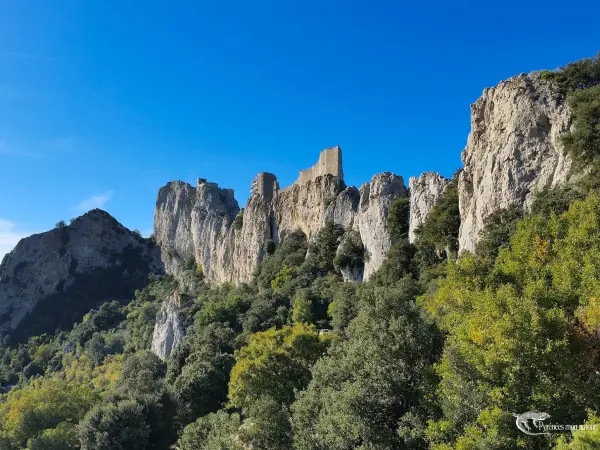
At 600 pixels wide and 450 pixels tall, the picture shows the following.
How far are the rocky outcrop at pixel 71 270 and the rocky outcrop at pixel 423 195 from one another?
83.0 m

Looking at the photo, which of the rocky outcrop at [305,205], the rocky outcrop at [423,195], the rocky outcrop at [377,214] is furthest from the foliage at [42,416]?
the rocky outcrop at [305,205]

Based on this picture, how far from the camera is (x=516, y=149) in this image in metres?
28.7

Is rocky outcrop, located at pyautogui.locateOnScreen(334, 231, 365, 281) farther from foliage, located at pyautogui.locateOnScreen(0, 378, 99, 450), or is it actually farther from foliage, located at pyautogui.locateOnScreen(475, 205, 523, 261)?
foliage, located at pyautogui.locateOnScreen(0, 378, 99, 450)

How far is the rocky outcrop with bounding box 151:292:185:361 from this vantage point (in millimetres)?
53562

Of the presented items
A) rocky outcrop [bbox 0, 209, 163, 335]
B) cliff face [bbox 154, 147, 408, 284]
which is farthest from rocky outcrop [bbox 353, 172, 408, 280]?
rocky outcrop [bbox 0, 209, 163, 335]

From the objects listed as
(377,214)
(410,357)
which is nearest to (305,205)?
(377,214)

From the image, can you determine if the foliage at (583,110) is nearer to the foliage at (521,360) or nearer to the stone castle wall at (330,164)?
the foliage at (521,360)

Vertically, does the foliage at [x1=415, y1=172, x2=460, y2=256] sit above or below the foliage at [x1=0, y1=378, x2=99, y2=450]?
above

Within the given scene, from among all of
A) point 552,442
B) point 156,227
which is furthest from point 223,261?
point 552,442

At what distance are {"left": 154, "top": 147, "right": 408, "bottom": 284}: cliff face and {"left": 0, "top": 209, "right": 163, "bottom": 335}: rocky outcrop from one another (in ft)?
34.2

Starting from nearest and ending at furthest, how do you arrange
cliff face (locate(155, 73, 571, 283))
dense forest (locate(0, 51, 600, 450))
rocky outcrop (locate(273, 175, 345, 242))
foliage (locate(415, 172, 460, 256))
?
dense forest (locate(0, 51, 600, 450)) < cliff face (locate(155, 73, 571, 283)) < foliage (locate(415, 172, 460, 256)) < rocky outcrop (locate(273, 175, 345, 242))

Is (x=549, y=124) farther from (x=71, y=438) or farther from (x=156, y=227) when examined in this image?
(x=156, y=227)

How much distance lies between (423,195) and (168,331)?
1456 inches

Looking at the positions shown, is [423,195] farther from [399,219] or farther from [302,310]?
Answer: [302,310]
